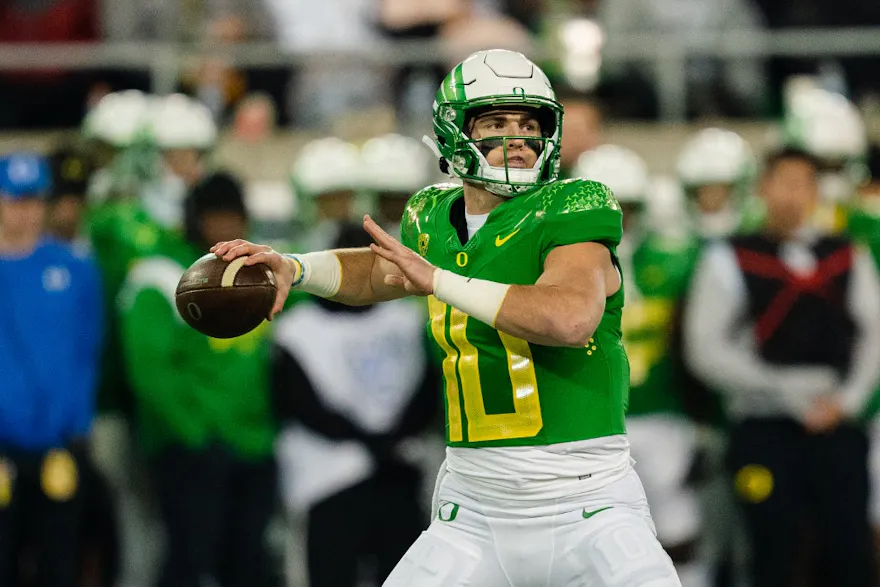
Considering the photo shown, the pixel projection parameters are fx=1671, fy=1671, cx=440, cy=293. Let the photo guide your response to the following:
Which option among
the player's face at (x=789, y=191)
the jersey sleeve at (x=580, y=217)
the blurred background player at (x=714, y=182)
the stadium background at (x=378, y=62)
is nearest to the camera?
the jersey sleeve at (x=580, y=217)

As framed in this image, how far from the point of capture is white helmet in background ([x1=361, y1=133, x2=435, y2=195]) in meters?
7.12

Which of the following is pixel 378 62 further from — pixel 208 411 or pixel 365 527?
pixel 365 527

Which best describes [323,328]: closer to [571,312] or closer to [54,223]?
[54,223]

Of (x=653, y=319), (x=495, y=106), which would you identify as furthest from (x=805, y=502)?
(x=495, y=106)

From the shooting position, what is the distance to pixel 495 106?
13.9ft

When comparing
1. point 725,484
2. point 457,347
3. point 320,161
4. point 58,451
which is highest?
point 320,161

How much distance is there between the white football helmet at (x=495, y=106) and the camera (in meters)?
4.19

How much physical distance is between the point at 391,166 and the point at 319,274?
110 inches

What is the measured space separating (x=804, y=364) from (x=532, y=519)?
9.41ft

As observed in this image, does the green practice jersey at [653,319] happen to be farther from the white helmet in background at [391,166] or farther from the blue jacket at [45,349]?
the blue jacket at [45,349]

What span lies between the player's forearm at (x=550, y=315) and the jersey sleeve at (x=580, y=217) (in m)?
0.19

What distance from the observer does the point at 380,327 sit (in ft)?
21.7

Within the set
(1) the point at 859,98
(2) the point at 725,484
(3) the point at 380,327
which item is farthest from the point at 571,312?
(1) the point at 859,98

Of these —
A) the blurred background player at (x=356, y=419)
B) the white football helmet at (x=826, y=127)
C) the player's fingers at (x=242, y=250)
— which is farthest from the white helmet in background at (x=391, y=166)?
the player's fingers at (x=242, y=250)
